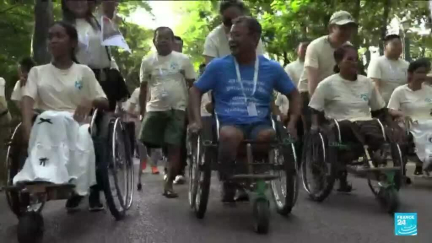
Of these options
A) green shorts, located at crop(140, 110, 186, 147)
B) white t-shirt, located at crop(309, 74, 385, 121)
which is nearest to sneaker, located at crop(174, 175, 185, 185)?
green shorts, located at crop(140, 110, 186, 147)

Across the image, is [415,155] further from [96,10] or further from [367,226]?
[96,10]

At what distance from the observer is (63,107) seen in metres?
5.04

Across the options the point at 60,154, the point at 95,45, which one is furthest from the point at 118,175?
the point at 95,45

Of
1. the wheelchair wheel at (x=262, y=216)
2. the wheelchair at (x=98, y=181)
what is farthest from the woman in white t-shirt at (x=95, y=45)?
the wheelchair wheel at (x=262, y=216)

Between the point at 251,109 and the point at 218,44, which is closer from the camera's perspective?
the point at 251,109

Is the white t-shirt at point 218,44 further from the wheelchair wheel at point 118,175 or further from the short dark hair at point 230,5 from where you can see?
the wheelchair wheel at point 118,175

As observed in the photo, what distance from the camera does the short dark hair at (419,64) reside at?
23.6 ft

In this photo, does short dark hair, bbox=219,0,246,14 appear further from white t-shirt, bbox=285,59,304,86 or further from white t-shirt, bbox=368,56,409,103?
white t-shirt, bbox=285,59,304,86

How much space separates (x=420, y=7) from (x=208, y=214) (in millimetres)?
7707

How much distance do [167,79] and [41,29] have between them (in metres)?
2.72

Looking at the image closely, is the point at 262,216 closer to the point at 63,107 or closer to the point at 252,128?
the point at 252,128

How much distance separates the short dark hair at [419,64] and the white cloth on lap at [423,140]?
62 cm

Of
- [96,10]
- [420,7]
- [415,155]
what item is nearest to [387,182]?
[415,155]

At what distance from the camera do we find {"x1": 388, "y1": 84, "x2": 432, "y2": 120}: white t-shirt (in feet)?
23.8
